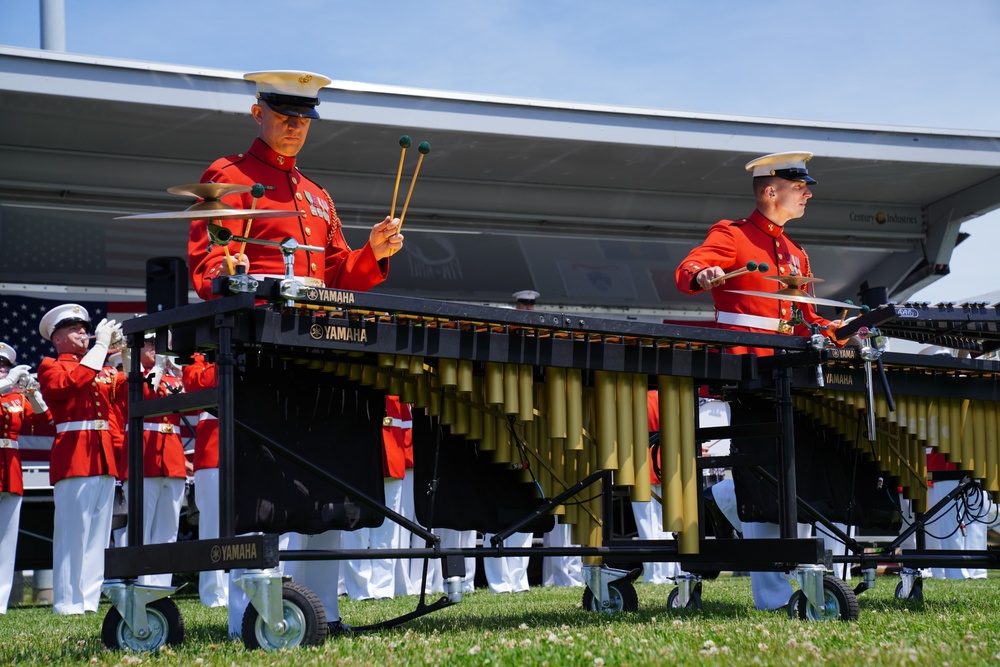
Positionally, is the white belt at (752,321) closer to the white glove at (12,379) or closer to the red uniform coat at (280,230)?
the red uniform coat at (280,230)

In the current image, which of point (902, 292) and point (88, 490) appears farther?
point (902, 292)

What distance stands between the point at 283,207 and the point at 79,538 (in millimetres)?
4146

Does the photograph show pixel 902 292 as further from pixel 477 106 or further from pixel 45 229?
pixel 45 229

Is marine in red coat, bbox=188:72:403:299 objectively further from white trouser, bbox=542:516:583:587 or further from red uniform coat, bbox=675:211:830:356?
white trouser, bbox=542:516:583:587

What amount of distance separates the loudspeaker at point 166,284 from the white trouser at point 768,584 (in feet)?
10.8

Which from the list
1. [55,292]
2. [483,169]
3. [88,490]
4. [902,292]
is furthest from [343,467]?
[902,292]

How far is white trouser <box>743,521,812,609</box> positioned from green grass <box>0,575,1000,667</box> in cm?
15

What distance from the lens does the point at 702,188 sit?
10.1 m

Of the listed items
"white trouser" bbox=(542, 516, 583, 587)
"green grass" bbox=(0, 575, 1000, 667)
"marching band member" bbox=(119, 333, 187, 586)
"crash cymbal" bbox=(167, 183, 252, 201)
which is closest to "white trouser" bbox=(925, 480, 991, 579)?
"white trouser" bbox=(542, 516, 583, 587)

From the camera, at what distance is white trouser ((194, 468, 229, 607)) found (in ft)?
27.8

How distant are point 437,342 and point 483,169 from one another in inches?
188

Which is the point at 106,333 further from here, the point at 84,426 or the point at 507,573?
the point at 507,573

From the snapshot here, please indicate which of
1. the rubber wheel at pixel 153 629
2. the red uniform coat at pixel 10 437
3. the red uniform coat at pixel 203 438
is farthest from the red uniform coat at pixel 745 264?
the red uniform coat at pixel 10 437

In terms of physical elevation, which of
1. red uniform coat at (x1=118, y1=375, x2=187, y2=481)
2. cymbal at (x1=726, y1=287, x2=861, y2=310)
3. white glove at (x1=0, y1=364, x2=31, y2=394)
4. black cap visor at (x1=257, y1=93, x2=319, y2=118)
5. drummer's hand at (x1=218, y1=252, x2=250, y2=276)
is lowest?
red uniform coat at (x1=118, y1=375, x2=187, y2=481)
